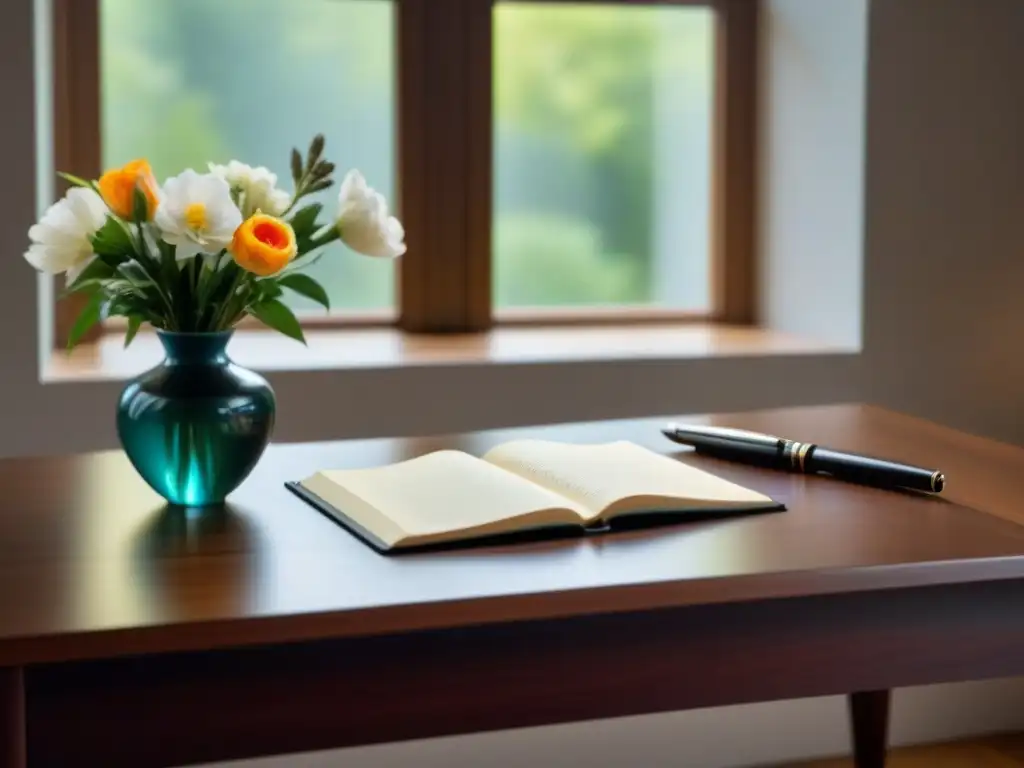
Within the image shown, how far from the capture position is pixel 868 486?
1438mm

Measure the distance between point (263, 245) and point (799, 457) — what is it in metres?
0.58

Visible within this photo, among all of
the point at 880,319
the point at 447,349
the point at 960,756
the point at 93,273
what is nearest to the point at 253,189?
the point at 93,273

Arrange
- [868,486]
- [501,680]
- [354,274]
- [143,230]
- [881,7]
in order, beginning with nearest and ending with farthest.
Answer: [501,680], [143,230], [868,486], [881,7], [354,274]

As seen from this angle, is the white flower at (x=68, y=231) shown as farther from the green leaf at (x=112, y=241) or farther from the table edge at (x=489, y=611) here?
the table edge at (x=489, y=611)

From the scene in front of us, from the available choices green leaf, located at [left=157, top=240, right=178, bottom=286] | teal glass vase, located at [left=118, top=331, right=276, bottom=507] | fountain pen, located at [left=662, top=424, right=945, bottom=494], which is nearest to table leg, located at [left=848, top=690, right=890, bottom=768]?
fountain pen, located at [left=662, top=424, right=945, bottom=494]

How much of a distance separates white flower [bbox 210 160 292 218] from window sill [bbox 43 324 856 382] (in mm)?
810

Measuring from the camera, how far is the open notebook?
1236 mm

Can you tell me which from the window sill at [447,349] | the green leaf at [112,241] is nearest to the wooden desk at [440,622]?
the green leaf at [112,241]

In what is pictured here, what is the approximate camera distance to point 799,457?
4.89ft

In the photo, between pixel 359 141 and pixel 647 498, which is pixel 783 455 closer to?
pixel 647 498

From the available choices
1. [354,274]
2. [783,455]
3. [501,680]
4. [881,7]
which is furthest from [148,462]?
[881,7]

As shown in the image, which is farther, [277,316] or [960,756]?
[960,756]

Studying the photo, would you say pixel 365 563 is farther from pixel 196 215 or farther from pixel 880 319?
pixel 880 319

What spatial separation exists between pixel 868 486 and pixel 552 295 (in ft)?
4.23
